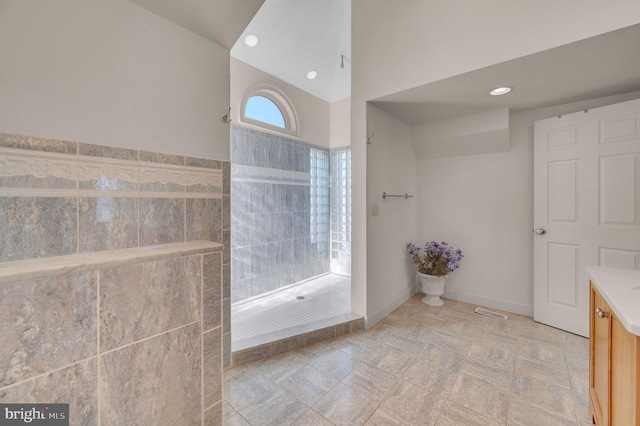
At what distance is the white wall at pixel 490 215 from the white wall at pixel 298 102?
1.55 metres

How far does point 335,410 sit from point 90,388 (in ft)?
3.80

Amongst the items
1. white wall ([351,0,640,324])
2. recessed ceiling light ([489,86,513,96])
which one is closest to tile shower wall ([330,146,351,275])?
white wall ([351,0,640,324])

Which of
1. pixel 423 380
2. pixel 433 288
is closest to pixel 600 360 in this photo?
pixel 423 380

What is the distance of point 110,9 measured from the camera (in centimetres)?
118

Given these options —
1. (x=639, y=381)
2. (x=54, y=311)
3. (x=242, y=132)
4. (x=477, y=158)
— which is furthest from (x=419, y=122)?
(x=54, y=311)

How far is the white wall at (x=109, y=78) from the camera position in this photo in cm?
98

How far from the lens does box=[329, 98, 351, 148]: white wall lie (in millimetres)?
3860

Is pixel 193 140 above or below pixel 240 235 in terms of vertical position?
above

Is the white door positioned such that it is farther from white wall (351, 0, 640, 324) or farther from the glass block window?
the glass block window

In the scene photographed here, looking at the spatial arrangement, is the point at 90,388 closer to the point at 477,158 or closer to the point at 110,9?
the point at 110,9

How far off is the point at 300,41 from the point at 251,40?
23.5 inches

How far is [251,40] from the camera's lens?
275 cm

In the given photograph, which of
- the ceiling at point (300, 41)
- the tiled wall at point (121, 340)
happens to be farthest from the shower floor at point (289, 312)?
the ceiling at point (300, 41)
